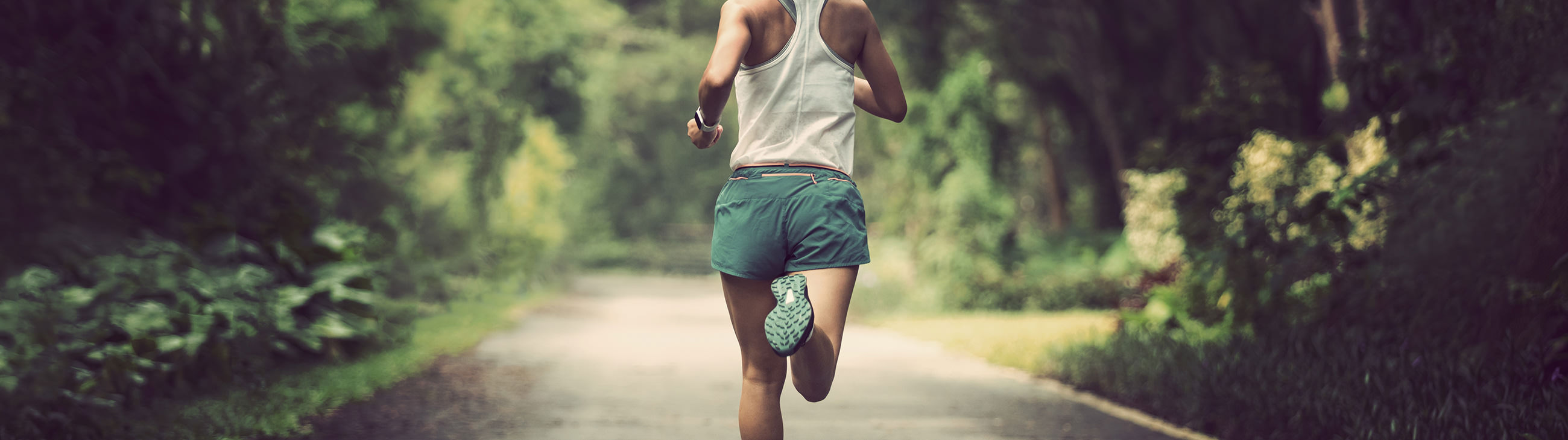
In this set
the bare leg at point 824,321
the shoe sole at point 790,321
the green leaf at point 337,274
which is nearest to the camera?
the shoe sole at point 790,321

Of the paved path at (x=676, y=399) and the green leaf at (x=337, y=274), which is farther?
the green leaf at (x=337, y=274)

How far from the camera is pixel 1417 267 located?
688cm

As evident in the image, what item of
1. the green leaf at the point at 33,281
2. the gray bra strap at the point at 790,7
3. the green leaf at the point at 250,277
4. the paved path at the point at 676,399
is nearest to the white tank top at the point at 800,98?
the gray bra strap at the point at 790,7

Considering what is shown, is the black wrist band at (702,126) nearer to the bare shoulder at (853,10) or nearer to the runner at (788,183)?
the runner at (788,183)

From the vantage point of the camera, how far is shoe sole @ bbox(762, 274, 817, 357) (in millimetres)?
3096

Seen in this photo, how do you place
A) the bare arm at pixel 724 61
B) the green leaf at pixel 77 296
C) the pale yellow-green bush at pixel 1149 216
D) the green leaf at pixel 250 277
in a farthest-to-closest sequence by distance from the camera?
the pale yellow-green bush at pixel 1149 216
the green leaf at pixel 250 277
the green leaf at pixel 77 296
the bare arm at pixel 724 61

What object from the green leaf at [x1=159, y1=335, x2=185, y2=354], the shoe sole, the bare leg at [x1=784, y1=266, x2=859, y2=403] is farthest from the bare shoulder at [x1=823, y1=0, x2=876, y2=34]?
the green leaf at [x1=159, y1=335, x2=185, y2=354]

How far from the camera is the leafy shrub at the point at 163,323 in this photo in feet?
18.3

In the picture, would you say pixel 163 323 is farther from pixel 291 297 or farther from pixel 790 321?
pixel 790 321

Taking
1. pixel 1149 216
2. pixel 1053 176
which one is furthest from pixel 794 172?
pixel 1053 176

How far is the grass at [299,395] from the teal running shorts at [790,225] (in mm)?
3554

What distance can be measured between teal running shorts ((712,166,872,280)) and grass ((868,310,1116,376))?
6239mm

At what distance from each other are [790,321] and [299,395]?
5100 mm

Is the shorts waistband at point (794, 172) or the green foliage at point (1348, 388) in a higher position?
the shorts waistband at point (794, 172)
